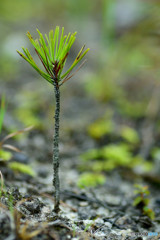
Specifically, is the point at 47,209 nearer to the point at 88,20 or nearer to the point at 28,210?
the point at 28,210

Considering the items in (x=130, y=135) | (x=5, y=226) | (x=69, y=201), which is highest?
(x=130, y=135)

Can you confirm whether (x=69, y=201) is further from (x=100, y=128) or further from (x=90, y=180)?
(x=100, y=128)

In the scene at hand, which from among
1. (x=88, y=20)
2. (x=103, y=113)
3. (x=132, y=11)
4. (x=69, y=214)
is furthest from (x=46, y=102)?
(x=88, y=20)

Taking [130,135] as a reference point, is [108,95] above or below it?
above

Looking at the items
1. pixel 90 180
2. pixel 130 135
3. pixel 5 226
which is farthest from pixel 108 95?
pixel 5 226

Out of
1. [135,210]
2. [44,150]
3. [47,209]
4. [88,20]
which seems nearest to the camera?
[47,209]

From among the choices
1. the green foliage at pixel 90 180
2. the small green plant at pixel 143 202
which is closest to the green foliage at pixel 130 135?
the green foliage at pixel 90 180

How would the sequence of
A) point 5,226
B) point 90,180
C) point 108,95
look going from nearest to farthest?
1. point 5,226
2. point 90,180
3. point 108,95

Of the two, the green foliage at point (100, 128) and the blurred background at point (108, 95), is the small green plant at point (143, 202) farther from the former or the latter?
the green foliage at point (100, 128)

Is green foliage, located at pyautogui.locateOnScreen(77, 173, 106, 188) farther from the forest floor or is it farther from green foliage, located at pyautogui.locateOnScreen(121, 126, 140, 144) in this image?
green foliage, located at pyautogui.locateOnScreen(121, 126, 140, 144)
